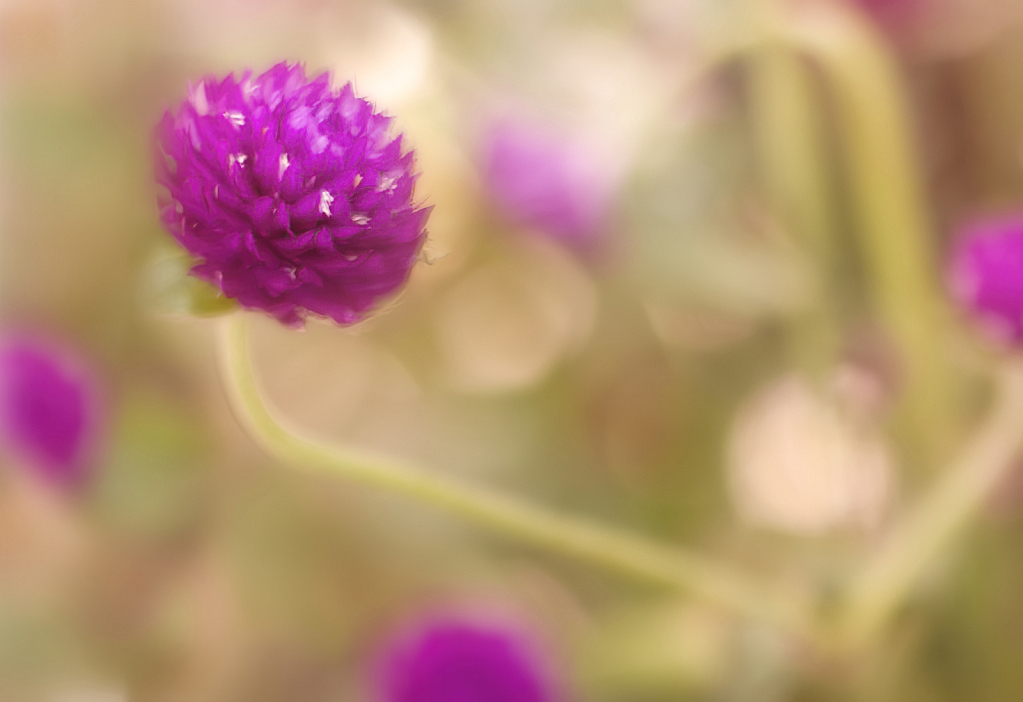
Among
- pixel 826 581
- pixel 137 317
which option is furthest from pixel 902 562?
pixel 137 317

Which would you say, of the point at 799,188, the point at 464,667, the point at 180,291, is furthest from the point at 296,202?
the point at 799,188

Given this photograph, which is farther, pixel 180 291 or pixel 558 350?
pixel 558 350

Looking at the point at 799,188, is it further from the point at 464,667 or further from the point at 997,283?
the point at 464,667

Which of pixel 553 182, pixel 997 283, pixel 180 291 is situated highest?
pixel 553 182

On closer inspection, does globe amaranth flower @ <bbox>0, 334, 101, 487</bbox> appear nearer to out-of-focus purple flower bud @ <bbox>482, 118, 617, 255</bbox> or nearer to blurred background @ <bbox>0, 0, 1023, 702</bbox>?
blurred background @ <bbox>0, 0, 1023, 702</bbox>

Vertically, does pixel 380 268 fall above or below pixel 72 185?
below

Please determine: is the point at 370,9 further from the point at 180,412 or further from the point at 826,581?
the point at 826,581

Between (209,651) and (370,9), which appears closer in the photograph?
(209,651)
